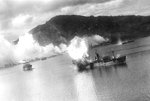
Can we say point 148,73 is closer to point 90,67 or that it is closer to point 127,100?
point 127,100

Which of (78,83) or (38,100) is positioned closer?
(38,100)

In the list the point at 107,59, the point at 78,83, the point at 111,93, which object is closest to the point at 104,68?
the point at 107,59

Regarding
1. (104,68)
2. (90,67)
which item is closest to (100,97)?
(104,68)

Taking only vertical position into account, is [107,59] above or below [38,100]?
above

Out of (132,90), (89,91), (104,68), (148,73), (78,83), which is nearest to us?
(132,90)

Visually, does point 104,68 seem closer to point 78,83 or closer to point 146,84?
point 78,83

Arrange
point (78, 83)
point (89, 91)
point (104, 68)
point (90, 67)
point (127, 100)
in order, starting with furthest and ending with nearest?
point (90, 67)
point (104, 68)
point (78, 83)
point (89, 91)
point (127, 100)

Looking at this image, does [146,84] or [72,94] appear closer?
[146,84]

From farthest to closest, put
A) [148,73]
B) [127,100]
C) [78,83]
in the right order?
[78,83], [148,73], [127,100]

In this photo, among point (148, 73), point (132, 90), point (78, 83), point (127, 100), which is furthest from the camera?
point (78, 83)
